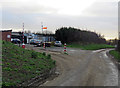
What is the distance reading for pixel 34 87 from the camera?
630 cm

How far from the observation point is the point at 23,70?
7.56 meters

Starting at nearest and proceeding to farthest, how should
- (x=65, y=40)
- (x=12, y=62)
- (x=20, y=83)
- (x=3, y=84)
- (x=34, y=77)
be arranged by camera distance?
(x=3, y=84)
(x=20, y=83)
(x=34, y=77)
(x=12, y=62)
(x=65, y=40)

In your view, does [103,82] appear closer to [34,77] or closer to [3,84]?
[34,77]

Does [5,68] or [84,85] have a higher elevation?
[5,68]

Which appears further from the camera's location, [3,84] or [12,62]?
[12,62]

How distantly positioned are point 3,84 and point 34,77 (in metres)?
1.64

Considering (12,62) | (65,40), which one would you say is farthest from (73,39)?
(12,62)

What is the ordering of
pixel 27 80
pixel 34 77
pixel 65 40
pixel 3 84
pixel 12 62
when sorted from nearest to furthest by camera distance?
pixel 3 84
pixel 27 80
pixel 34 77
pixel 12 62
pixel 65 40

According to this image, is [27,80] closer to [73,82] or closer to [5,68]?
[5,68]

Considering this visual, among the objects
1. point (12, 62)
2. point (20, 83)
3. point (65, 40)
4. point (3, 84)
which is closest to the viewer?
point (3, 84)

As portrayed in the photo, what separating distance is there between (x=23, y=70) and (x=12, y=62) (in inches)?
41.1

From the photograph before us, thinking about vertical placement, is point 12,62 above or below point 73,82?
above

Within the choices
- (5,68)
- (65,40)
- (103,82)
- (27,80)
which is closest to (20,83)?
(27,80)

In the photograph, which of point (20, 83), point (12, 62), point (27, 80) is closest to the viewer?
point (20, 83)
